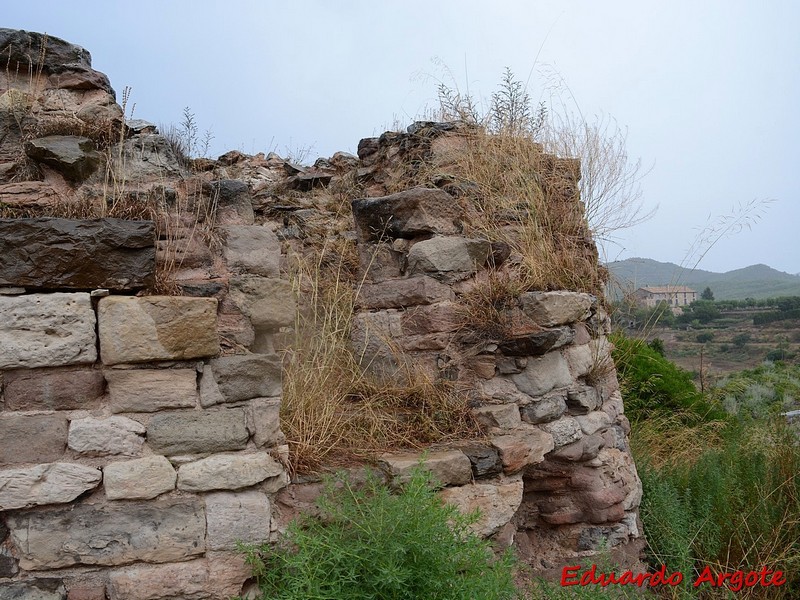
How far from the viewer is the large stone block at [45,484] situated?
207 cm

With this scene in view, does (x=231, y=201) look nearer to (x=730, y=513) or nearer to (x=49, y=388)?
(x=49, y=388)

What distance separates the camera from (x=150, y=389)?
2232mm

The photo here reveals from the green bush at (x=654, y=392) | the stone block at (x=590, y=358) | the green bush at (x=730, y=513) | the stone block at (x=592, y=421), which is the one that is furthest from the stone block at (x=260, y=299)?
the green bush at (x=654, y=392)

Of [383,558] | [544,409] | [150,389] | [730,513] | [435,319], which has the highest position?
[435,319]

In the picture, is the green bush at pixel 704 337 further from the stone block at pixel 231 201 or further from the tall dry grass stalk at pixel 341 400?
the stone block at pixel 231 201

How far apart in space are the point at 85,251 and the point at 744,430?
5.09 metres

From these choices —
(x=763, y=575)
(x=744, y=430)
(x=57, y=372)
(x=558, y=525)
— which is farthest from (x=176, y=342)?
(x=744, y=430)

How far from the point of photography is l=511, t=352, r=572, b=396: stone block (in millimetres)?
3365

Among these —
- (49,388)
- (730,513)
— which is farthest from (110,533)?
(730,513)

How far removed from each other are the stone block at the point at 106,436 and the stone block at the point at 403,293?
1611 millimetres

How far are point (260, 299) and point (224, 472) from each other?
713mm

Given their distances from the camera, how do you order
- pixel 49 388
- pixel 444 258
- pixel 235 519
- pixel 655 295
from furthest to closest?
pixel 655 295 < pixel 444 258 < pixel 235 519 < pixel 49 388

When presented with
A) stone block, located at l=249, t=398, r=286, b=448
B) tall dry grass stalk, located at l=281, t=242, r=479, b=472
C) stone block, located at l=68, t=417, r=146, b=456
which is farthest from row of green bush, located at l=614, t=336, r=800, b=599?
stone block, located at l=68, t=417, r=146, b=456

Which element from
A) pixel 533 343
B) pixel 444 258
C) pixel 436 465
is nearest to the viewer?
pixel 436 465
